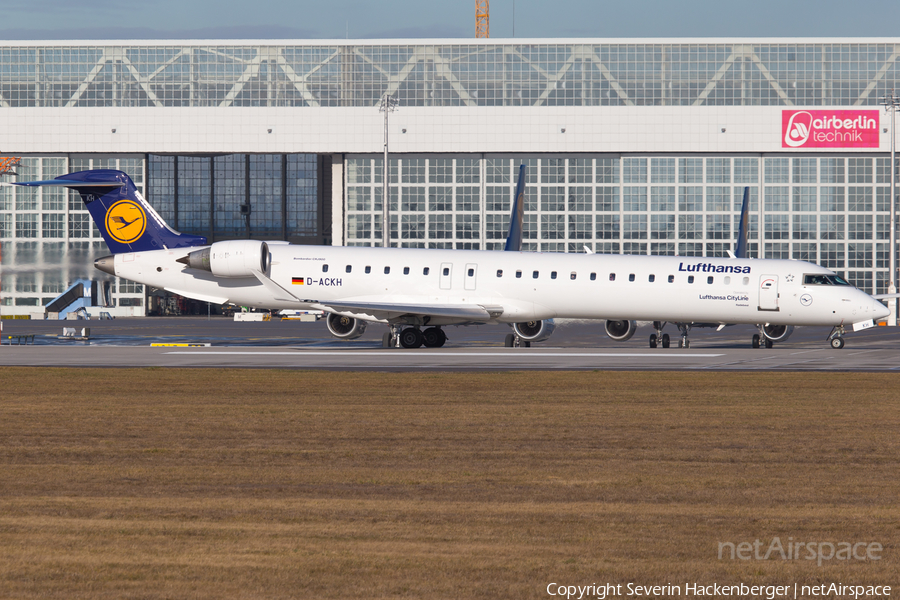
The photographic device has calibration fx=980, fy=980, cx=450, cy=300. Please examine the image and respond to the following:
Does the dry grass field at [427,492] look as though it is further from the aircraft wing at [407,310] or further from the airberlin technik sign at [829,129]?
the airberlin technik sign at [829,129]

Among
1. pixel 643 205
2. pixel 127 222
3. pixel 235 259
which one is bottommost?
pixel 235 259

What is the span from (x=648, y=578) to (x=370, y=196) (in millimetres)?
69879

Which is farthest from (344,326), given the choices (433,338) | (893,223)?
(893,223)

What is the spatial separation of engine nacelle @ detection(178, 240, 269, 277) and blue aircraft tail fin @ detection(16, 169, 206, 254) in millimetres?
2235

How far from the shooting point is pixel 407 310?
33.3m

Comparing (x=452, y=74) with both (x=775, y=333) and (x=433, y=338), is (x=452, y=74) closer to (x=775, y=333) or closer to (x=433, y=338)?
(x=775, y=333)

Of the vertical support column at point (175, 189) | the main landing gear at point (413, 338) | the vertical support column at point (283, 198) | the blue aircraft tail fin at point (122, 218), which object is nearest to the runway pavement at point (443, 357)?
the main landing gear at point (413, 338)

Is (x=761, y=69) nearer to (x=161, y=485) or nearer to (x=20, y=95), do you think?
(x=20, y=95)

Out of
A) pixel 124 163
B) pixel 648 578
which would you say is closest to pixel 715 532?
pixel 648 578

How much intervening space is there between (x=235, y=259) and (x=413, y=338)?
6981 mm

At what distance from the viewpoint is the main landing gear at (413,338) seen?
116 ft

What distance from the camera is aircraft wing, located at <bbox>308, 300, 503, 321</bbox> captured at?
33.2 metres

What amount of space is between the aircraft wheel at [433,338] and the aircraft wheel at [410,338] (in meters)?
0.34

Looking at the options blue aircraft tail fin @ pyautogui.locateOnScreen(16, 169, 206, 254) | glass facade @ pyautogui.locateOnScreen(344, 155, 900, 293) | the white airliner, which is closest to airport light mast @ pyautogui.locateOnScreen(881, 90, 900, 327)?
glass facade @ pyautogui.locateOnScreen(344, 155, 900, 293)
